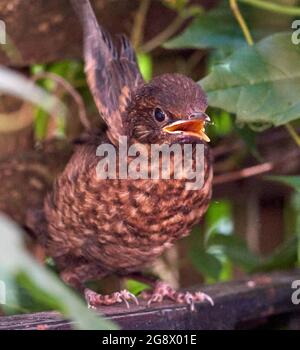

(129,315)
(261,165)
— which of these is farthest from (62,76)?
(129,315)

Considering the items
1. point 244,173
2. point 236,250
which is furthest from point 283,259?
point 244,173

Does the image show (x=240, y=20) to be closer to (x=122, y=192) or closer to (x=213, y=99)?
(x=213, y=99)

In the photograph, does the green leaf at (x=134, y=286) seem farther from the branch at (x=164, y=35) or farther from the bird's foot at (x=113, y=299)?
the branch at (x=164, y=35)

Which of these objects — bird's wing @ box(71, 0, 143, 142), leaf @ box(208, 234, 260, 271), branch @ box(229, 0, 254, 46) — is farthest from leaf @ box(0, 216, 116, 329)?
leaf @ box(208, 234, 260, 271)

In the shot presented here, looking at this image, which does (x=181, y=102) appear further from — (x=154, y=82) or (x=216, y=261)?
(x=216, y=261)

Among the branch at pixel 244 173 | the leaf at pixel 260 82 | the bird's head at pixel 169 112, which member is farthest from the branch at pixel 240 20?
the branch at pixel 244 173

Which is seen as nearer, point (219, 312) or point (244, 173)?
point (219, 312)
